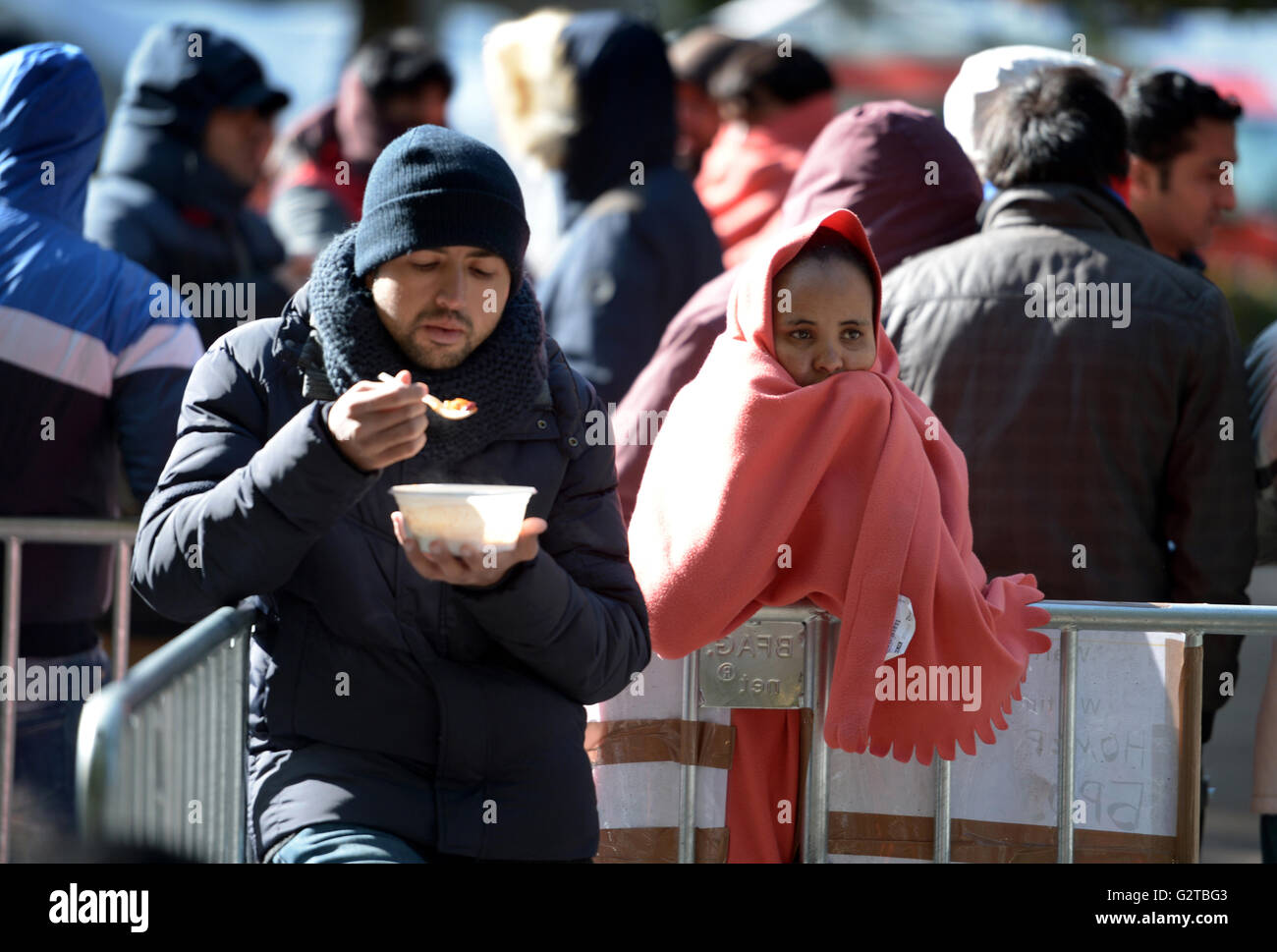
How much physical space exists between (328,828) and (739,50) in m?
4.83

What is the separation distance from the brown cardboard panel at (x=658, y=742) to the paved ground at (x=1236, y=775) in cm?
237

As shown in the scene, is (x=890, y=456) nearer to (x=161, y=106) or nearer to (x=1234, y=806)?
(x=161, y=106)

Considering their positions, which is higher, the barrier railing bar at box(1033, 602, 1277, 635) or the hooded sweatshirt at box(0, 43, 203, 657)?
the hooded sweatshirt at box(0, 43, 203, 657)

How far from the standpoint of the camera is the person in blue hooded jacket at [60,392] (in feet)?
13.2

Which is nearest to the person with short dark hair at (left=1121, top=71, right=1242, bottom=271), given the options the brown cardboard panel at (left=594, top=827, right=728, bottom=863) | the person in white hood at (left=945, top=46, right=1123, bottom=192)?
the person in white hood at (left=945, top=46, right=1123, bottom=192)

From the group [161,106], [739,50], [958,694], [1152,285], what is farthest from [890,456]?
[739,50]

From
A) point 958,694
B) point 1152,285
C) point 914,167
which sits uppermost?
point 914,167

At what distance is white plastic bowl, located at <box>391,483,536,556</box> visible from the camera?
255cm

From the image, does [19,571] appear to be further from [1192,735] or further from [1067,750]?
[1192,735]

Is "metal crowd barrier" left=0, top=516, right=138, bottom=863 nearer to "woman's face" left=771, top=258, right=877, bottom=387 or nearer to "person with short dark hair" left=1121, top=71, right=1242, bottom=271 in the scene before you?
"woman's face" left=771, top=258, right=877, bottom=387

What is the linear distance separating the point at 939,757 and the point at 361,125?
465 cm

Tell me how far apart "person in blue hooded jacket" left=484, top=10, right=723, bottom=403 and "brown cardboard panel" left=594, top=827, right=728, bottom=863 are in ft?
6.55

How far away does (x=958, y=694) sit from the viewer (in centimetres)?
337

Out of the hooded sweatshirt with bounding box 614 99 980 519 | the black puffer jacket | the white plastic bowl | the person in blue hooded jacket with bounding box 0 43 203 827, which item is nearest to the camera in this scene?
the white plastic bowl
